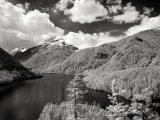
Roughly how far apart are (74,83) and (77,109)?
6.74m

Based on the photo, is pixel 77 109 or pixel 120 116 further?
pixel 77 109

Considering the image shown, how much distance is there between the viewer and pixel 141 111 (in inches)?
942

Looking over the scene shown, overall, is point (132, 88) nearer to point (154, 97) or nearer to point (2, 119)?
point (154, 97)

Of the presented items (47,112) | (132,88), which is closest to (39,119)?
(47,112)

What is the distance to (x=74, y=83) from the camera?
38125 mm

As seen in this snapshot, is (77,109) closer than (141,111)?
No

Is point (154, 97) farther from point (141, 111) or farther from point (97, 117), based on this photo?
point (141, 111)

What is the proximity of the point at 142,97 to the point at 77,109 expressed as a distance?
20.1m

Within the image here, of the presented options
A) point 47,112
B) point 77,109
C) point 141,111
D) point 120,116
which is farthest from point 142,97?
point 47,112

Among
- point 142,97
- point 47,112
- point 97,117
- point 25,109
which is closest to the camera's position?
point 142,97

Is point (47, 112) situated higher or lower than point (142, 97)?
lower

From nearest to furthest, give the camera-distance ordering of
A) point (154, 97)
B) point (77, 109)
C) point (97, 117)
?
point (77, 109) < point (97, 117) < point (154, 97)

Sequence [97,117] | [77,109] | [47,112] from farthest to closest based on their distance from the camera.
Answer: [47,112] < [97,117] < [77,109]

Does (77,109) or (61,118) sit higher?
(77,109)
